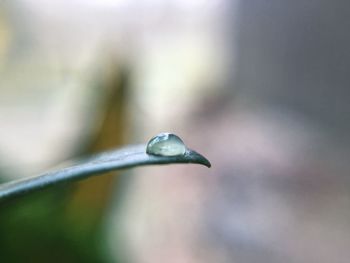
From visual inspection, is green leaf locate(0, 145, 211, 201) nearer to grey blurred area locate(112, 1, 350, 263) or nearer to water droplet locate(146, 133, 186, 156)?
water droplet locate(146, 133, 186, 156)

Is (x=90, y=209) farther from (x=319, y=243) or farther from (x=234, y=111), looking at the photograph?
(x=234, y=111)

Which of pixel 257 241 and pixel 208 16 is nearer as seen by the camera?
pixel 257 241

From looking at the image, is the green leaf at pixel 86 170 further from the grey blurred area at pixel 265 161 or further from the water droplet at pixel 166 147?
the grey blurred area at pixel 265 161

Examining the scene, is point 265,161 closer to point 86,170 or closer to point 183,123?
point 183,123

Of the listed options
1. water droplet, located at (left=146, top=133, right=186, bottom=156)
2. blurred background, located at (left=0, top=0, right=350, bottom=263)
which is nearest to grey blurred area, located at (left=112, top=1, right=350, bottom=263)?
blurred background, located at (left=0, top=0, right=350, bottom=263)

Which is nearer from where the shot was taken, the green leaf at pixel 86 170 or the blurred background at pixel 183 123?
the green leaf at pixel 86 170

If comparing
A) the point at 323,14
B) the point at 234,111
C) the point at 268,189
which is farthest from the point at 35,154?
the point at 323,14

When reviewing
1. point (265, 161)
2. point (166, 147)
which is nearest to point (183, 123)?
point (265, 161)

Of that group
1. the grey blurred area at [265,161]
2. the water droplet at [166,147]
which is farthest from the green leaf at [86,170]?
the grey blurred area at [265,161]
